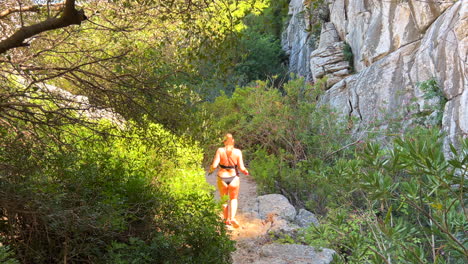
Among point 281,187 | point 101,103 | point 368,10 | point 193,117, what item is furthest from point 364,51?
point 101,103

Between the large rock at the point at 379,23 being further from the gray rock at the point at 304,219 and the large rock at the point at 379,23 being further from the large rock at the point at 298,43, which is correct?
the gray rock at the point at 304,219

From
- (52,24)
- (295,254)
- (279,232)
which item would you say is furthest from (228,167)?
(52,24)

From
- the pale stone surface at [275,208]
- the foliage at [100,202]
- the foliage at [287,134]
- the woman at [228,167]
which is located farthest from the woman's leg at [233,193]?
the foliage at [287,134]

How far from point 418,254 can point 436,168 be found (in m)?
0.58

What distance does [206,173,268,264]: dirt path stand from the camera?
6.77 meters

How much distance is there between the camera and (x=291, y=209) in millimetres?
8609

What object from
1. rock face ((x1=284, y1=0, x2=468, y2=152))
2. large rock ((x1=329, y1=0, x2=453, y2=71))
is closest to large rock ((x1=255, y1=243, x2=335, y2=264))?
rock face ((x1=284, y1=0, x2=468, y2=152))

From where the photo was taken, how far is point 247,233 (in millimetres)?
7871

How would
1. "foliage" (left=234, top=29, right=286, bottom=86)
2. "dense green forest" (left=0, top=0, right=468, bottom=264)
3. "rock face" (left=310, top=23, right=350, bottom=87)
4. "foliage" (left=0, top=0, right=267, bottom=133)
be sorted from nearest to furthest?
"dense green forest" (left=0, top=0, right=468, bottom=264) < "foliage" (left=0, top=0, right=267, bottom=133) < "rock face" (left=310, top=23, right=350, bottom=87) < "foliage" (left=234, top=29, right=286, bottom=86)

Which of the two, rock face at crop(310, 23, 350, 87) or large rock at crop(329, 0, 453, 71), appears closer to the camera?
large rock at crop(329, 0, 453, 71)

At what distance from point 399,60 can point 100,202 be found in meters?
11.1

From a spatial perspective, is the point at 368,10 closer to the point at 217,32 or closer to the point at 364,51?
the point at 364,51

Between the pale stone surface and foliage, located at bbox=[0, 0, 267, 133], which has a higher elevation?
foliage, located at bbox=[0, 0, 267, 133]

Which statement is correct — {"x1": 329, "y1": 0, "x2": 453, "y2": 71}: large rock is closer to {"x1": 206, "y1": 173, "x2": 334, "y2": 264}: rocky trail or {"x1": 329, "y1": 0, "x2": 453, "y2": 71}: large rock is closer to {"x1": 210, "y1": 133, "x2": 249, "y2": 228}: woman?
{"x1": 206, "y1": 173, "x2": 334, "y2": 264}: rocky trail
